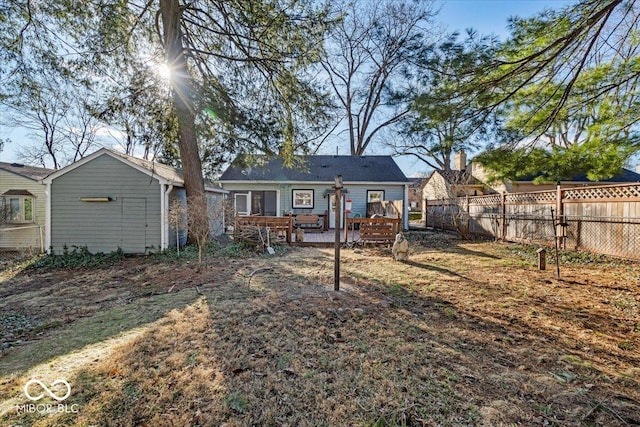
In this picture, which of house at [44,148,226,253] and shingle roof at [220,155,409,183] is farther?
shingle roof at [220,155,409,183]

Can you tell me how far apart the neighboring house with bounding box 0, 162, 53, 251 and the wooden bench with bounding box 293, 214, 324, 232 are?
10.9m

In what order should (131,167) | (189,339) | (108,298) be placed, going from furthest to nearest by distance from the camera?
(131,167), (108,298), (189,339)

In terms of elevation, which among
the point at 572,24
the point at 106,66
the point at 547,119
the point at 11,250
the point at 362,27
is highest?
the point at 362,27

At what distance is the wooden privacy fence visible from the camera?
6.52 meters

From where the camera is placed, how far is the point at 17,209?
13.0 meters

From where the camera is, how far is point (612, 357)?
9.16ft

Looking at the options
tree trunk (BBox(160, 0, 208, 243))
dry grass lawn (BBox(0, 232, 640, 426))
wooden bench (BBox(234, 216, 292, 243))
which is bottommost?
dry grass lawn (BBox(0, 232, 640, 426))

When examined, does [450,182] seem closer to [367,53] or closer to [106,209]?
[367,53]

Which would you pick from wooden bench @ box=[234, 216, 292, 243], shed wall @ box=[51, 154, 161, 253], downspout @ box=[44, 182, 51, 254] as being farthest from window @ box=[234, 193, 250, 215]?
downspout @ box=[44, 182, 51, 254]

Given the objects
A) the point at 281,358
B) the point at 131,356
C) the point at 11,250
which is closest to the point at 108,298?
the point at 131,356

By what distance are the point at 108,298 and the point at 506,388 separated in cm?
588

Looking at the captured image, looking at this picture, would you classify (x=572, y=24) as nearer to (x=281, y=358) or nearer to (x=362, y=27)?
(x=281, y=358)

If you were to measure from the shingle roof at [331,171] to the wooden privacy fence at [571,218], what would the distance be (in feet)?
16.4

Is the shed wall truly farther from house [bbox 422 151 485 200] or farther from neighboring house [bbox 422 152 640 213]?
house [bbox 422 151 485 200]
